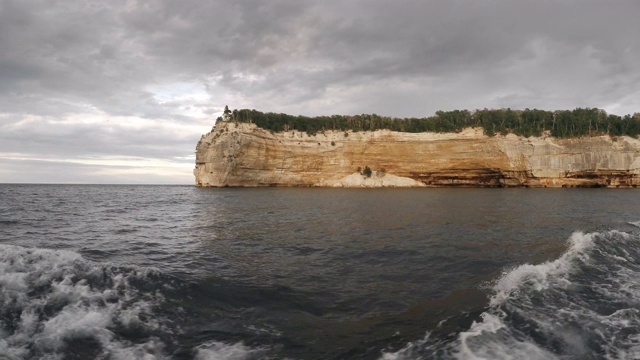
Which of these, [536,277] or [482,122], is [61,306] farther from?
[482,122]

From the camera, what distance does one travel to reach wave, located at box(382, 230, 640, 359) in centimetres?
554

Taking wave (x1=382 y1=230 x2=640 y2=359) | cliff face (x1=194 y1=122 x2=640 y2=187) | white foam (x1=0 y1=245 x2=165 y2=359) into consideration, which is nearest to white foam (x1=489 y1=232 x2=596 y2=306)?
wave (x1=382 y1=230 x2=640 y2=359)

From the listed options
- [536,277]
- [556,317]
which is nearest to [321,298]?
[556,317]

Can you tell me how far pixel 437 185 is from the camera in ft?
251

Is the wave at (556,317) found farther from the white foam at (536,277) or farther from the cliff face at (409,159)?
the cliff face at (409,159)

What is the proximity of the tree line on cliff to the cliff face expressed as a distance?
2.36 meters

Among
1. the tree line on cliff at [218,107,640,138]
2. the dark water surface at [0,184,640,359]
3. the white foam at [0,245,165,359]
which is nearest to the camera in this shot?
the white foam at [0,245,165,359]

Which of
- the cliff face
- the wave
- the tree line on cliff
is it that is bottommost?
the wave

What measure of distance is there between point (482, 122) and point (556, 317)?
7321 centimetres

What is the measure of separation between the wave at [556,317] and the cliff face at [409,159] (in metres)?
63.1

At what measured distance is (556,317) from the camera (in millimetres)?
Answer: 6840

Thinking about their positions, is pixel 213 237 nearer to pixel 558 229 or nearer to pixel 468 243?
→ pixel 468 243

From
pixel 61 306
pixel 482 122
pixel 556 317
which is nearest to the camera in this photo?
pixel 61 306

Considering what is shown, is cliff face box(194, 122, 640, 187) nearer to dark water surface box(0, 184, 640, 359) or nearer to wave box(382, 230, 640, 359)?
dark water surface box(0, 184, 640, 359)
